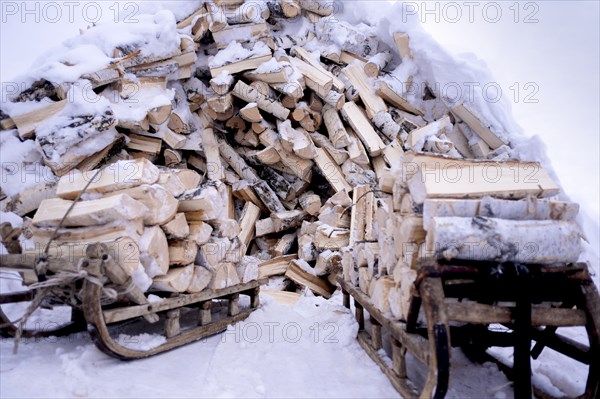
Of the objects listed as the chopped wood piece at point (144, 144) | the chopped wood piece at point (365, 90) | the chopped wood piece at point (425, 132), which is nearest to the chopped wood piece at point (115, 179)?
the chopped wood piece at point (144, 144)

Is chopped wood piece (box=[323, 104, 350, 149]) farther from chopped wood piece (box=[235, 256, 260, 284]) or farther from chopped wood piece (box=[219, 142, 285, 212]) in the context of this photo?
chopped wood piece (box=[235, 256, 260, 284])

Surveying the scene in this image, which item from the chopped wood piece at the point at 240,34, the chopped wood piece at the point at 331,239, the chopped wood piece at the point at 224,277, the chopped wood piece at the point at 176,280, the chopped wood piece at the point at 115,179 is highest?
the chopped wood piece at the point at 240,34

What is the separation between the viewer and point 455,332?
2533mm

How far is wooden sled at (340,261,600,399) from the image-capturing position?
2.05 meters

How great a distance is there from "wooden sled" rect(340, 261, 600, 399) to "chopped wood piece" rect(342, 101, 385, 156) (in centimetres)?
354

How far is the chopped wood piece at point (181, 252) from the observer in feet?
10.4

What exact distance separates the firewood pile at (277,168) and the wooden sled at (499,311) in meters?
0.12

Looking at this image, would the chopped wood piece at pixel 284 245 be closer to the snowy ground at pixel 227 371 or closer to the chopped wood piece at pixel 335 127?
the chopped wood piece at pixel 335 127

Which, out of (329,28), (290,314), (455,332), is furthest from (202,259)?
(329,28)

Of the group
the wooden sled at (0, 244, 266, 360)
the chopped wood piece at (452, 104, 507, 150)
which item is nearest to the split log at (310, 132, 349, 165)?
the chopped wood piece at (452, 104, 507, 150)

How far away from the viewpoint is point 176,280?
10.1 ft

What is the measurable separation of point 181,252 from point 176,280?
219 millimetres

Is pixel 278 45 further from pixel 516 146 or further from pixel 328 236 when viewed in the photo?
pixel 516 146

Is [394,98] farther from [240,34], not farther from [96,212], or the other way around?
[96,212]
